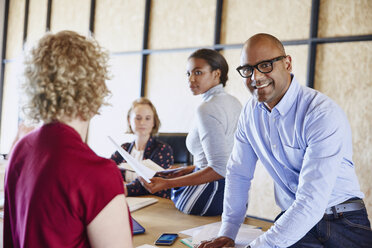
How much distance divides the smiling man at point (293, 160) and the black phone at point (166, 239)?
0.13 metres

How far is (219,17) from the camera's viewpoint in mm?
4160

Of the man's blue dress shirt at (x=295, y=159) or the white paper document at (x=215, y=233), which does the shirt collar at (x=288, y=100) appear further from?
the white paper document at (x=215, y=233)

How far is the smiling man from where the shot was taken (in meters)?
1.33

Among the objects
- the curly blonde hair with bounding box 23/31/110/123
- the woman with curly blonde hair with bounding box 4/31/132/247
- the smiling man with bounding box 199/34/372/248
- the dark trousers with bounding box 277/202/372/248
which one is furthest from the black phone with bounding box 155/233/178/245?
the curly blonde hair with bounding box 23/31/110/123

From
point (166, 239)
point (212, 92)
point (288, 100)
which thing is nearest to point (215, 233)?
point (166, 239)

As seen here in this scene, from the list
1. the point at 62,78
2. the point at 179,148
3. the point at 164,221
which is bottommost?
the point at 164,221

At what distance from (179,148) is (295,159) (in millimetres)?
1359

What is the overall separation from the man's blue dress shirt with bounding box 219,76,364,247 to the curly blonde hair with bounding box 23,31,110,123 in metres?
0.77

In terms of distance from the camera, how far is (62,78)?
93 cm

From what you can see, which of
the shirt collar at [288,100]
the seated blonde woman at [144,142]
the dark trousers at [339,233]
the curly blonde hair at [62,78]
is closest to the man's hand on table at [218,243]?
the dark trousers at [339,233]

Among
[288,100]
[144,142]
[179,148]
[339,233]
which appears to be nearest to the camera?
[339,233]

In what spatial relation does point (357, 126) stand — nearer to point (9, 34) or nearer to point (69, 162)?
point (69, 162)

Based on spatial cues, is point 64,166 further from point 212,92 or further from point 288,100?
point 212,92

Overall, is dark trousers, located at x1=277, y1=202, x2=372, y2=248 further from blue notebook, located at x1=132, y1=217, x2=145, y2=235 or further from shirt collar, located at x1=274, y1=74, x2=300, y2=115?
blue notebook, located at x1=132, y1=217, x2=145, y2=235
